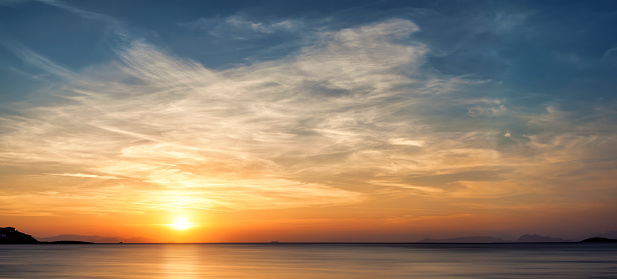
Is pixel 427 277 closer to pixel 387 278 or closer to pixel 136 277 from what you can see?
pixel 387 278

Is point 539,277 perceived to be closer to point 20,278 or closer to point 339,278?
point 339,278

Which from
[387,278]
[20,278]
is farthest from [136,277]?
[387,278]

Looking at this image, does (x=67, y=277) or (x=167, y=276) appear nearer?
(x=67, y=277)

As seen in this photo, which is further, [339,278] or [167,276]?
[167,276]

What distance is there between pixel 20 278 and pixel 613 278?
62.4m

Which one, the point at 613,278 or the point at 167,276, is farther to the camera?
the point at 167,276

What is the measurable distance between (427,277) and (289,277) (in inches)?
604

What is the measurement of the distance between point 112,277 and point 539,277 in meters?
48.1

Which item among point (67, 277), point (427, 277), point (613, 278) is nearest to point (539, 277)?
point (613, 278)

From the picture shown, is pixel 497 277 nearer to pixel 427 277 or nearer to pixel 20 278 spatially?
pixel 427 277

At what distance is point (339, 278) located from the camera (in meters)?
54.6

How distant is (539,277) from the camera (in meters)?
57.6

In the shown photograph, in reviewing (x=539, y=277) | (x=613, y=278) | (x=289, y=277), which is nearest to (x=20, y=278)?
(x=289, y=277)

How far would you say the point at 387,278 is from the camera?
54.2 meters
